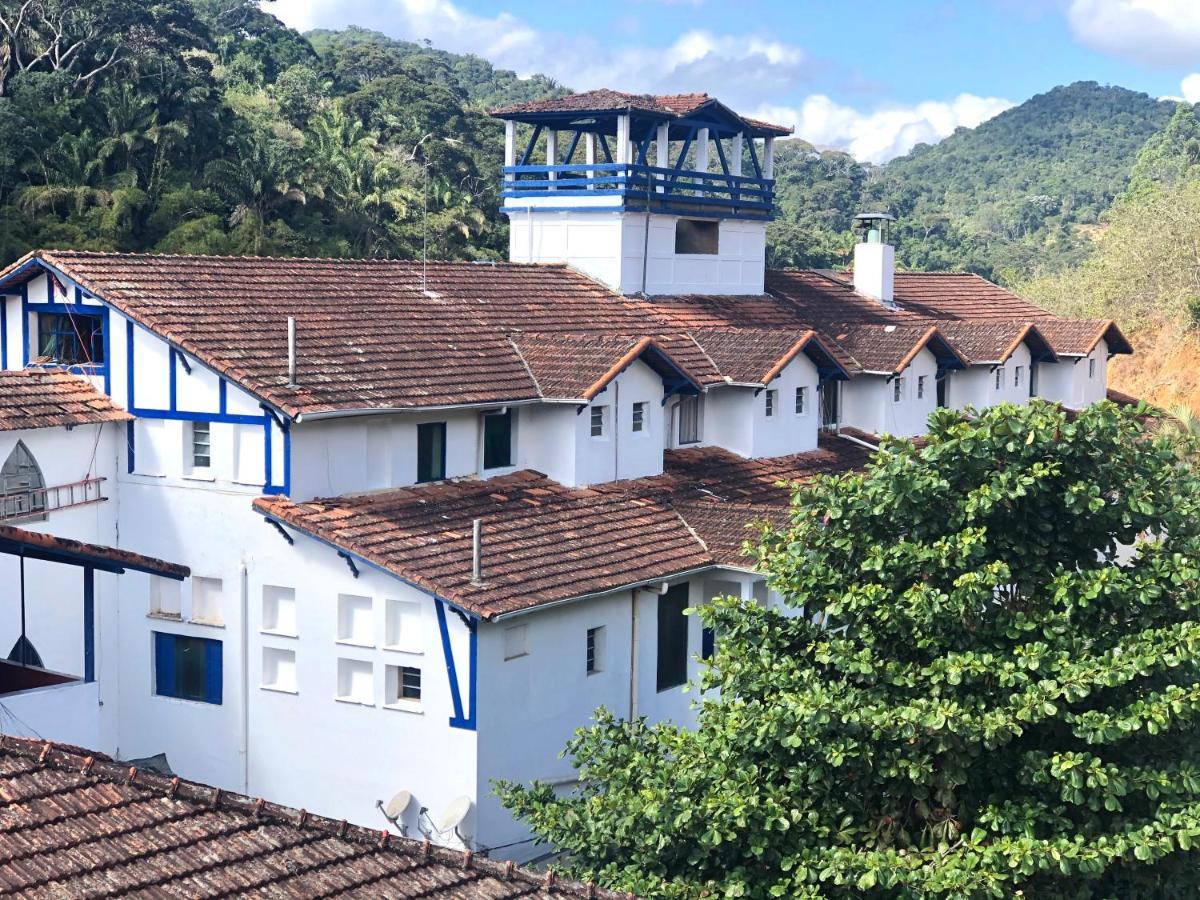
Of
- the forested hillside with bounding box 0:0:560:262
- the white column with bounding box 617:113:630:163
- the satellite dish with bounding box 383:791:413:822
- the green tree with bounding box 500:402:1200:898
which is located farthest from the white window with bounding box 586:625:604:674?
the forested hillside with bounding box 0:0:560:262

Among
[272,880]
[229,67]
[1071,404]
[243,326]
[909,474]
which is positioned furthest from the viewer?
[229,67]

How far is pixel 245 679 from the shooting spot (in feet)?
75.9

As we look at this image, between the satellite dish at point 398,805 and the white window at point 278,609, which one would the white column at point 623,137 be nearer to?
the white window at point 278,609

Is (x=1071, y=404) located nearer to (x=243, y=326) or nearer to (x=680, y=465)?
(x=680, y=465)

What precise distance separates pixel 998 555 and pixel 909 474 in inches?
43.5

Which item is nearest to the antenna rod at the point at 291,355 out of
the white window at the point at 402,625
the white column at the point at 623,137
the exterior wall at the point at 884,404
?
the white window at the point at 402,625

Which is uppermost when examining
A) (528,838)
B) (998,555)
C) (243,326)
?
(243,326)

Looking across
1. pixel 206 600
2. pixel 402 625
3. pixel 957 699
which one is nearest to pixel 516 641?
pixel 402 625

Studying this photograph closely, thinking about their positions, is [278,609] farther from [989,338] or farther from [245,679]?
[989,338]

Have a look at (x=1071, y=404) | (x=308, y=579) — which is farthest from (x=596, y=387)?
(x=1071, y=404)

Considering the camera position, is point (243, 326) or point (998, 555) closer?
point (998, 555)

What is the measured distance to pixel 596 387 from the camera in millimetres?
25938

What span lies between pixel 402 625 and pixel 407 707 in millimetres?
1117

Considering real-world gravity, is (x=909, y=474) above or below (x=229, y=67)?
below
